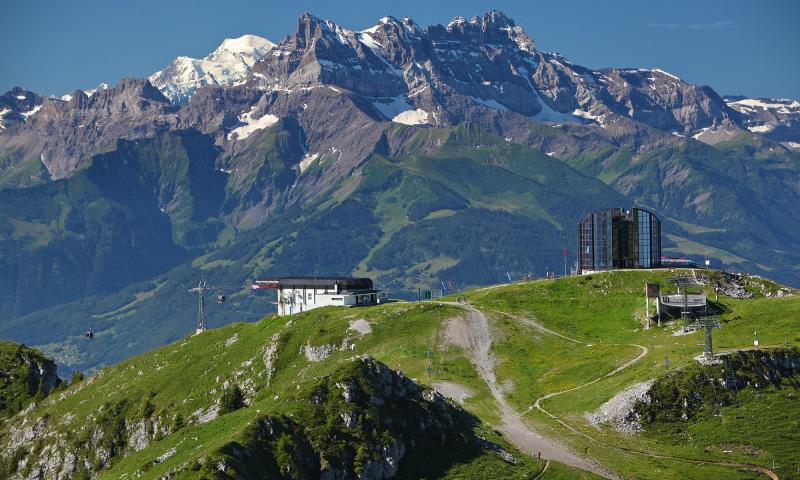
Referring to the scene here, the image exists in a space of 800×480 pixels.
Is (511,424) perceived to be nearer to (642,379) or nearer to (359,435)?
(642,379)

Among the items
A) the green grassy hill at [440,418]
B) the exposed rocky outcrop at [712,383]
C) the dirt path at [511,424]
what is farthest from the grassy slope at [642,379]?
the exposed rocky outcrop at [712,383]

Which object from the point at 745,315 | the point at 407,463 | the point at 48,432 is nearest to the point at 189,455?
the point at 407,463

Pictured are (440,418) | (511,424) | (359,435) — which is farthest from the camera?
(511,424)

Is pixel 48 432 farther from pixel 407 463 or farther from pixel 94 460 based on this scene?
pixel 407 463

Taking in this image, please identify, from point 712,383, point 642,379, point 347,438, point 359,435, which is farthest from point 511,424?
point 347,438

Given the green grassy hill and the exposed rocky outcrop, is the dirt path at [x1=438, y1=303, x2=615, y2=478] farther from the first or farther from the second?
the exposed rocky outcrop

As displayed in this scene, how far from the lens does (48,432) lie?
19888cm

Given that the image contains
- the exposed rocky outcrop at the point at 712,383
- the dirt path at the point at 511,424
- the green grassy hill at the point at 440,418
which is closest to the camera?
the green grassy hill at the point at 440,418

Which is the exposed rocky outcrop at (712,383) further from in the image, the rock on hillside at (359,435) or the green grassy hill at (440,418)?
the rock on hillside at (359,435)

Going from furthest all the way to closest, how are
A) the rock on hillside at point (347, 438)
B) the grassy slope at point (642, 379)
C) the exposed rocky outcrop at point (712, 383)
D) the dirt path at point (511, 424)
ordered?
the exposed rocky outcrop at point (712, 383) < the grassy slope at point (642, 379) < the dirt path at point (511, 424) < the rock on hillside at point (347, 438)

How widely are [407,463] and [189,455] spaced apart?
2341 centimetres

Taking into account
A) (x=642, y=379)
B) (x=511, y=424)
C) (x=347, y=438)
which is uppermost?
(x=347, y=438)

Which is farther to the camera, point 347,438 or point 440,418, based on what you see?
point 440,418

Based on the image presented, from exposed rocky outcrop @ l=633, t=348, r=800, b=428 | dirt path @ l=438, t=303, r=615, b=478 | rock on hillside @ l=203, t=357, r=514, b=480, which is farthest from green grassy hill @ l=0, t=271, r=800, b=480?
exposed rocky outcrop @ l=633, t=348, r=800, b=428
